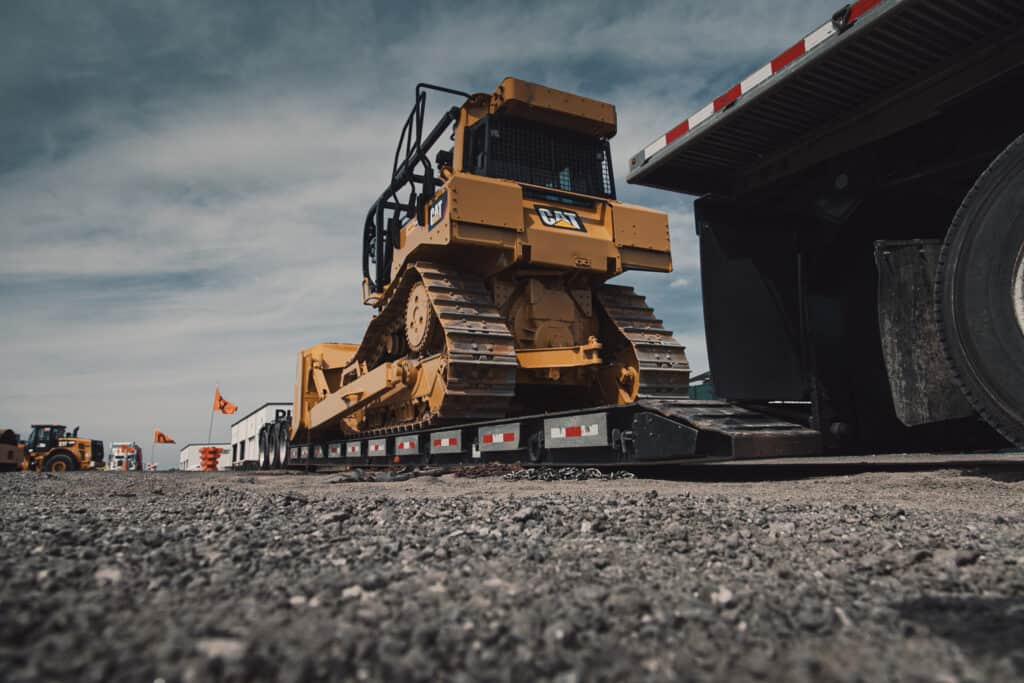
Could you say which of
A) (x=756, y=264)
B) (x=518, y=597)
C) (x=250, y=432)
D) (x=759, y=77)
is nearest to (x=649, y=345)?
(x=756, y=264)

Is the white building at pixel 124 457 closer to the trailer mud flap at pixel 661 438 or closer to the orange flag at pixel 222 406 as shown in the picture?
the orange flag at pixel 222 406

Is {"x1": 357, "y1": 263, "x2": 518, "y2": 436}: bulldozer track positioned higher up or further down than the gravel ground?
higher up

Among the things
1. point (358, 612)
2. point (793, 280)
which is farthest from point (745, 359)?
point (358, 612)

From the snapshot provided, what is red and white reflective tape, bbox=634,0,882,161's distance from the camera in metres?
3.42

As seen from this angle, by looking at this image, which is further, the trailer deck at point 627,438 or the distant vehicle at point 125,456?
the distant vehicle at point 125,456

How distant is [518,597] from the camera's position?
1.63m

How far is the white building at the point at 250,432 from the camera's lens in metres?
27.2

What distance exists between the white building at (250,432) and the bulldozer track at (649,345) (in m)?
19.5

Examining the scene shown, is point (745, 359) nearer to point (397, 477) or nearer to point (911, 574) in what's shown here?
point (911, 574)

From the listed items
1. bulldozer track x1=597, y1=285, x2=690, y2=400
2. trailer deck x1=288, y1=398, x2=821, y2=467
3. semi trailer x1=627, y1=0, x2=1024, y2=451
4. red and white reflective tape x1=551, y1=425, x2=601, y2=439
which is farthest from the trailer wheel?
semi trailer x1=627, y1=0, x2=1024, y2=451

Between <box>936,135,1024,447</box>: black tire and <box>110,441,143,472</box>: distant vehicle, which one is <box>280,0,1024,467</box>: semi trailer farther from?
<box>110,441,143,472</box>: distant vehicle

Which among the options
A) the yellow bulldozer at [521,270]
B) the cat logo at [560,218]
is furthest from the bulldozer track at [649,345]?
the cat logo at [560,218]

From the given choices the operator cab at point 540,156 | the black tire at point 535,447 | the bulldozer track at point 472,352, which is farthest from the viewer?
the operator cab at point 540,156

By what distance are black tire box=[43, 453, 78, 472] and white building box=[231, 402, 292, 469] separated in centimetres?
544
